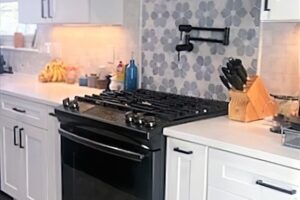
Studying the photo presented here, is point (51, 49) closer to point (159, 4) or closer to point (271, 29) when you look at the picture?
point (159, 4)

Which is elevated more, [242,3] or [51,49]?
[242,3]

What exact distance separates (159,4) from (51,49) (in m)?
1.36

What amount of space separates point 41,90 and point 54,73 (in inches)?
19.3

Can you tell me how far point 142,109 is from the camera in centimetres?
227

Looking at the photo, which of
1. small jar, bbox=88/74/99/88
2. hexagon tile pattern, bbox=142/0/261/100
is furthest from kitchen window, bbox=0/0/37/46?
hexagon tile pattern, bbox=142/0/261/100

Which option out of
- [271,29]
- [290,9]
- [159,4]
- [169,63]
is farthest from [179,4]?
[290,9]

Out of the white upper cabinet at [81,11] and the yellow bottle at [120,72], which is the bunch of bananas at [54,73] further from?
the yellow bottle at [120,72]

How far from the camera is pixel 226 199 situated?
70.8 inches

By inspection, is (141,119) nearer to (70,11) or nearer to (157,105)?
(157,105)

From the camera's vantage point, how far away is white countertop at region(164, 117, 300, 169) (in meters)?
1.61

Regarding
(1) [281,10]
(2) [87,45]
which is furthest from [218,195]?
(2) [87,45]

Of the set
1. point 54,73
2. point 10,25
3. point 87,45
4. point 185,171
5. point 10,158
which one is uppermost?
point 10,25

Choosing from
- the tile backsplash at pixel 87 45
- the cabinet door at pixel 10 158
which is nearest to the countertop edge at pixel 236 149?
the tile backsplash at pixel 87 45

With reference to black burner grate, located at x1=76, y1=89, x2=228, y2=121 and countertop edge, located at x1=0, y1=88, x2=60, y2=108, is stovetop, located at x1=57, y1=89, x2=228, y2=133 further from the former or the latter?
countertop edge, located at x1=0, y1=88, x2=60, y2=108
